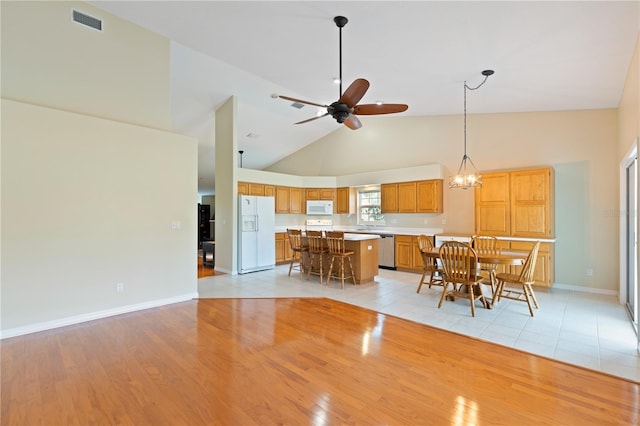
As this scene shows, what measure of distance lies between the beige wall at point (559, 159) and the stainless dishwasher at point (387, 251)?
2.15 feet

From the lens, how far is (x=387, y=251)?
22.4ft

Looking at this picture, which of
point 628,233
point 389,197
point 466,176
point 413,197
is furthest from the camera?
point 389,197

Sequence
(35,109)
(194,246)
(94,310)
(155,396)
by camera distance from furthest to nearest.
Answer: (194,246), (94,310), (35,109), (155,396)

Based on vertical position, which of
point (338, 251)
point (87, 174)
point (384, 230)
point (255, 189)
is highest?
point (255, 189)

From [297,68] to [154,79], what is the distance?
6.80 ft

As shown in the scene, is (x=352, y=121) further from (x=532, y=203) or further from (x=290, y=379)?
(x=532, y=203)

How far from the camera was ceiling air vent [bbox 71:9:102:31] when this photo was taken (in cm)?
366

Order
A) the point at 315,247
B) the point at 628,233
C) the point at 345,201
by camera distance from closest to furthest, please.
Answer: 1. the point at 628,233
2. the point at 315,247
3. the point at 345,201

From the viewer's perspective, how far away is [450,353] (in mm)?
2744

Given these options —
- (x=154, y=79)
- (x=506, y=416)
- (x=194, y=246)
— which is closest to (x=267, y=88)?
(x=154, y=79)

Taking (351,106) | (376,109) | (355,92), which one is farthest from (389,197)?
(355,92)

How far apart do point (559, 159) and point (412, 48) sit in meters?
3.52

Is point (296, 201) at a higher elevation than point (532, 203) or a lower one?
higher

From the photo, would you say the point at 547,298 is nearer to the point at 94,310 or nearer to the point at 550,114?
the point at 550,114
